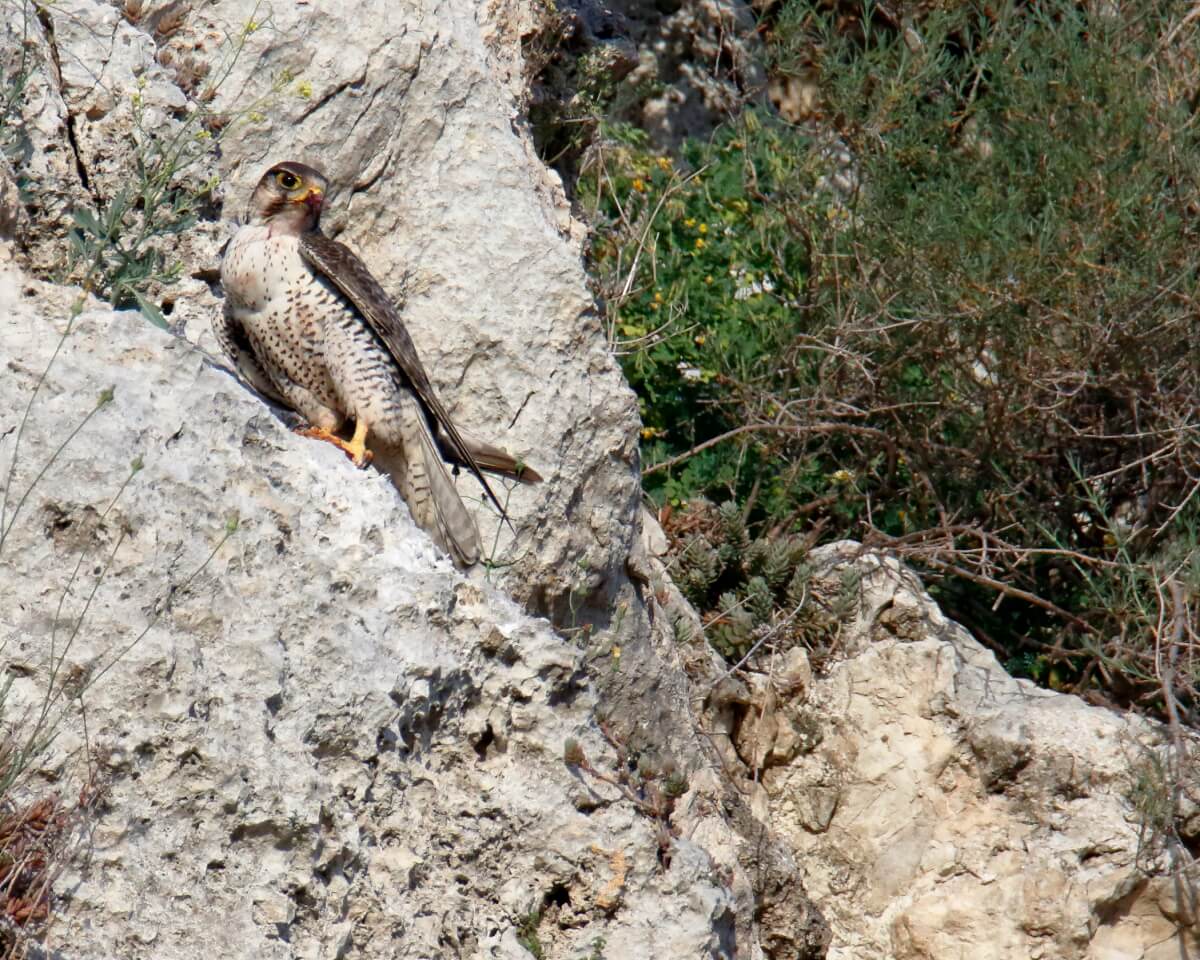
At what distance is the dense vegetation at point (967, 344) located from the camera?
583 centimetres

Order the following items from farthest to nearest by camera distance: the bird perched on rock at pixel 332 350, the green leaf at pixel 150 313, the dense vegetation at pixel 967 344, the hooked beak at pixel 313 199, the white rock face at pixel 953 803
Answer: the dense vegetation at pixel 967 344
the white rock face at pixel 953 803
the hooked beak at pixel 313 199
the bird perched on rock at pixel 332 350
the green leaf at pixel 150 313

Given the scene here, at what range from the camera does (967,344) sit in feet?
20.0

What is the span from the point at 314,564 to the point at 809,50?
203 inches

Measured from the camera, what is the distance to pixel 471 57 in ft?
17.2

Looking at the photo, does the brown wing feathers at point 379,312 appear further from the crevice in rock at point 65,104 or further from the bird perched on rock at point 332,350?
the crevice in rock at point 65,104

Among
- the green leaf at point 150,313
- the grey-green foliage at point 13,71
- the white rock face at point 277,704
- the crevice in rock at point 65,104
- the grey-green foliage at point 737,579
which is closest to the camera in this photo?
the white rock face at point 277,704

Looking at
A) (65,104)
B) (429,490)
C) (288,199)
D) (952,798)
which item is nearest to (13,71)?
(65,104)

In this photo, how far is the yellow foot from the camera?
164 inches

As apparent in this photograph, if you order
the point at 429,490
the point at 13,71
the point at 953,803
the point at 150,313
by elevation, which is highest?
the point at 13,71

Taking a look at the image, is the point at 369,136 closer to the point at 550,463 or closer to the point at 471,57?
the point at 471,57

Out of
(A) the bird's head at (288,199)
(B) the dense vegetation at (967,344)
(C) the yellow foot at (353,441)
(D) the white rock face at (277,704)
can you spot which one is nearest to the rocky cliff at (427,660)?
(D) the white rock face at (277,704)

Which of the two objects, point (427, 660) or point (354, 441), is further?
point (354, 441)

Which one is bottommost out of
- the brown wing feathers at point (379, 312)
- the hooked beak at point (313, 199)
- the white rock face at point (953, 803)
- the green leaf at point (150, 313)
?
the white rock face at point (953, 803)

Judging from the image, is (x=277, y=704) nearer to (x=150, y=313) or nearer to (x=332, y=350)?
(x=150, y=313)
